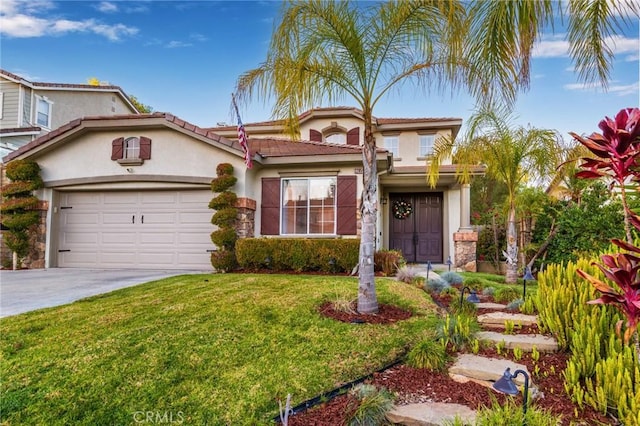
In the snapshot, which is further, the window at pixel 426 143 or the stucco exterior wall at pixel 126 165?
the window at pixel 426 143

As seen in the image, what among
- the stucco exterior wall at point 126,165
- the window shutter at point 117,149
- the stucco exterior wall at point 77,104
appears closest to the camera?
the stucco exterior wall at point 126,165

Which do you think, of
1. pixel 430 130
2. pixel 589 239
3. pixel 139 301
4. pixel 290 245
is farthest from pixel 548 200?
pixel 139 301

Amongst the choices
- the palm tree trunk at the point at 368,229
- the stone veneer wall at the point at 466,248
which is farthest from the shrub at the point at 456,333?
the stone veneer wall at the point at 466,248

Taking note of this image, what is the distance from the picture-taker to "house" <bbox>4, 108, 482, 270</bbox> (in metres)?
9.75

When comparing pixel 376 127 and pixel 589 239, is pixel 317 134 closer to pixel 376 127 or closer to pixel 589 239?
pixel 376 127

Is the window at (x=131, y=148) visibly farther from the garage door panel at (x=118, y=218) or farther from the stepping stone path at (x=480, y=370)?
the stepping stone path at (x=480, y=370)

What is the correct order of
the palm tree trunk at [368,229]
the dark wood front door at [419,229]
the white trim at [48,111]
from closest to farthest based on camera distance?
the palm tree trunk at [368,229] < the dark wood front door at [419,229] < the white trim at [48,111]

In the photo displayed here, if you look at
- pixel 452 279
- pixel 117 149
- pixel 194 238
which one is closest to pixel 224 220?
pixel 194 238

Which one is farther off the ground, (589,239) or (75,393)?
(589,239)

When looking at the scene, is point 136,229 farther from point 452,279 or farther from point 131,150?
point 452,279

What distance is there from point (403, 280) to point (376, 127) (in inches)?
323

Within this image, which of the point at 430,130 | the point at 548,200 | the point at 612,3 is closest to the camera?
the point at 612,3

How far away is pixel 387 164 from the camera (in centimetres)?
996

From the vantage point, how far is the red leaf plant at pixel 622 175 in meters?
2.39
